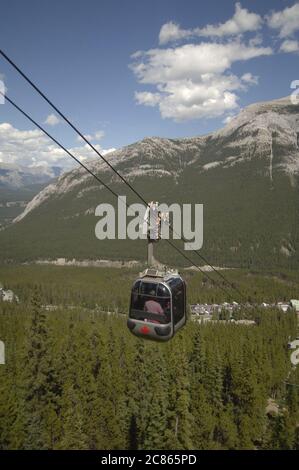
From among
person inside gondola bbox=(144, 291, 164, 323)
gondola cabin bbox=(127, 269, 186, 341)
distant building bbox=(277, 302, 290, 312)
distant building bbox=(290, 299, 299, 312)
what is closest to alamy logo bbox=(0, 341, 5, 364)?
gondola cabin bbox=(127, 269, 186, 341)

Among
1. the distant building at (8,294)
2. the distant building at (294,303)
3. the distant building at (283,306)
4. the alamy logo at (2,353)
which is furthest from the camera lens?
the distant building at (8,294)

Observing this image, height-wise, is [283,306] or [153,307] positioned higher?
[153,307]

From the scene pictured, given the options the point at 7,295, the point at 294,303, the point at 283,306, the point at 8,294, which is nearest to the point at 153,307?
the point at 294,303

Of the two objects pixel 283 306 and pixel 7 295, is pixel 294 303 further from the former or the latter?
pixel 7 295

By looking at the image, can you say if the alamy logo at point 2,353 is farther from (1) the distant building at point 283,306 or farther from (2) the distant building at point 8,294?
(1) the distant building at point 283,306

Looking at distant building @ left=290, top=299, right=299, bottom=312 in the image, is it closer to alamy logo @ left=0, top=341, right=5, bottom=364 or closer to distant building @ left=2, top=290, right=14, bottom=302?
alamy logo @ left=0, top=341, right=5, bottom=364

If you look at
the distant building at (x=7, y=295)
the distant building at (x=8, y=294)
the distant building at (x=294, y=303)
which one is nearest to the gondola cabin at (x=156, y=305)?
the distant building at (x=294, y=303)

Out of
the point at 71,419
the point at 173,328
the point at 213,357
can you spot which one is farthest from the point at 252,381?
the point at 173,328

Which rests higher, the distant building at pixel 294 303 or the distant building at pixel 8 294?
the distant building at pixel 8 294
